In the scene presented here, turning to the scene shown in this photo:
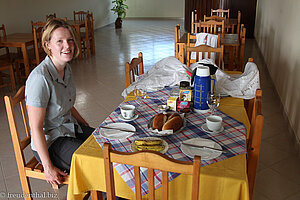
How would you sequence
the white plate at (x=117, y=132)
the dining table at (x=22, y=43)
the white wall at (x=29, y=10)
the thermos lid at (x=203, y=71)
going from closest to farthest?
the white plate at (x=117, y=132)
the thermos lid at (x=203, y=71)
the dining table at (x=22, y=43)
the white wall at (x=29, y=10)

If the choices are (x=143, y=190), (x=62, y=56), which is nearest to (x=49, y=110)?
(x=62, y=56)

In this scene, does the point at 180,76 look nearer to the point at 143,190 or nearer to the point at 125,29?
the point at 143,190

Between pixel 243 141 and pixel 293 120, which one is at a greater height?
pixel 243 141

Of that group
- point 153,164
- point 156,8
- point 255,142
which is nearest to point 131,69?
point 255,142

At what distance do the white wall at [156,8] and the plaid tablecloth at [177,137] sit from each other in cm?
1118

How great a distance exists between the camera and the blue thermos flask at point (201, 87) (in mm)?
1862

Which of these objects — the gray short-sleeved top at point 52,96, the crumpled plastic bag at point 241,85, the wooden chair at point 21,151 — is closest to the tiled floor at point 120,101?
the wooden chair at point 21,151

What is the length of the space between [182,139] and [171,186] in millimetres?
333

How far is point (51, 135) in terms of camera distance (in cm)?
184

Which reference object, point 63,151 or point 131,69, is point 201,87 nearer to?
point 131,69

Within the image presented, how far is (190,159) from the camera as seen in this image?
1410 millimetres

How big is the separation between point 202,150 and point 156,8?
12.0 m

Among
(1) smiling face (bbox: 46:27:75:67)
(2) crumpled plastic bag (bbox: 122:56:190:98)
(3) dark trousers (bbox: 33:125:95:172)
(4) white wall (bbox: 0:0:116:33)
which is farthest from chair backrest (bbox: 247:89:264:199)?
(4) white wall (bbox: 0:0:116:33)

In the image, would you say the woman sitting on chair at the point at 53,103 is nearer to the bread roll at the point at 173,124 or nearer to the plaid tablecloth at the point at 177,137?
the plaid tablecloth at the point at 177,137
